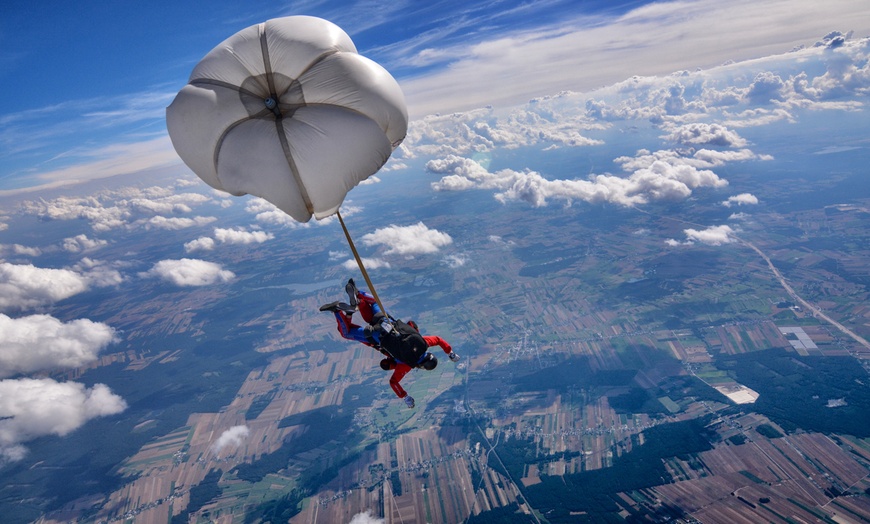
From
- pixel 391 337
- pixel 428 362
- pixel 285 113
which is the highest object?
pixel 285 113

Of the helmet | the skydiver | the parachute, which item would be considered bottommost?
the helmet

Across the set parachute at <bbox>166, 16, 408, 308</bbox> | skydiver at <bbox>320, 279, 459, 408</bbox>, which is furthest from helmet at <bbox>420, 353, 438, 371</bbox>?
parachute at <bbox>166, 16, 408, 308</bbox>

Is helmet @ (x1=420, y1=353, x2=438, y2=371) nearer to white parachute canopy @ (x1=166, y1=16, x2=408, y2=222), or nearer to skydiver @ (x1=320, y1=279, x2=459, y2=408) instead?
skydiver @ (x1=320, y1=279, x2=459, y2=408)

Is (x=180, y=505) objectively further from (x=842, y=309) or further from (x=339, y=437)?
(x=842, y=309)

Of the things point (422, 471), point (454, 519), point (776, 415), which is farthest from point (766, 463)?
point (422, 471)

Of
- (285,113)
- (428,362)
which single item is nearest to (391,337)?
(428,362)

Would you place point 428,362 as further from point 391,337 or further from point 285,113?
point 285,113
